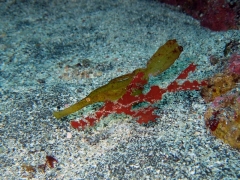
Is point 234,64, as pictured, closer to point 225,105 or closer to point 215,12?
point 225,105

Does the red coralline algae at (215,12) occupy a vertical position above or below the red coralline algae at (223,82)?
A: above

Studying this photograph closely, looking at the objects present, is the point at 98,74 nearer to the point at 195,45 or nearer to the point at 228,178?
the point at 195,45

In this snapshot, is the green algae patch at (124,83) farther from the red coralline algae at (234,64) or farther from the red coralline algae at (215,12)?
the red coralline algae at (215,12)

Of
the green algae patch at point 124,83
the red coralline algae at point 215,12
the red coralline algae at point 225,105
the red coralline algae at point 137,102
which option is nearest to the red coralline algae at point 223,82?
the red coralline algae at point 225,105

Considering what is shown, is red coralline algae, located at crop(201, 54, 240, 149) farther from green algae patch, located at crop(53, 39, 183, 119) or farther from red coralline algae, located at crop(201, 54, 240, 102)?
green algae patch, located at crop(53, 39, 183, 119)

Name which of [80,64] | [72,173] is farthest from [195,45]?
[72,173]
